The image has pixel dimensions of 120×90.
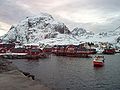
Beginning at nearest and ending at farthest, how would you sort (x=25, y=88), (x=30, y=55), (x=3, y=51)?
(x=25, y=88), (x=30, y=55), (x=3, y=51)

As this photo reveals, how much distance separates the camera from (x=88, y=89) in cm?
4075

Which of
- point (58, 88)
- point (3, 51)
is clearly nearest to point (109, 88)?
point (58, 88)

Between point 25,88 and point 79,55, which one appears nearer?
point 25,88

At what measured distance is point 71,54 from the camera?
164875 millimetres

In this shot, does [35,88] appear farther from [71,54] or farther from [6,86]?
[71,54]

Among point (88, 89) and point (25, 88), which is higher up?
point (25, 88)

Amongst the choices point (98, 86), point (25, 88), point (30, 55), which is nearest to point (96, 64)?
point (98, 86)

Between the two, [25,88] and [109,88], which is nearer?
[25,88]

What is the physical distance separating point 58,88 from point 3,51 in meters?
110

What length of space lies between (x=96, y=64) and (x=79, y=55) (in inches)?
2682

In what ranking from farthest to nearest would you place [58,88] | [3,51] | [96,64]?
[3,51] → [96,64] → [58,88]

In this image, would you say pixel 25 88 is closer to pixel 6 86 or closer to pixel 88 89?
pixel 6 86

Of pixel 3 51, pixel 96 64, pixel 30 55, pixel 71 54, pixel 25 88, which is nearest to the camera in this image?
pixel 25 88

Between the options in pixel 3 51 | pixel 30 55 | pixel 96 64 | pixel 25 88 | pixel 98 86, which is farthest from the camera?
pixel 3 51
